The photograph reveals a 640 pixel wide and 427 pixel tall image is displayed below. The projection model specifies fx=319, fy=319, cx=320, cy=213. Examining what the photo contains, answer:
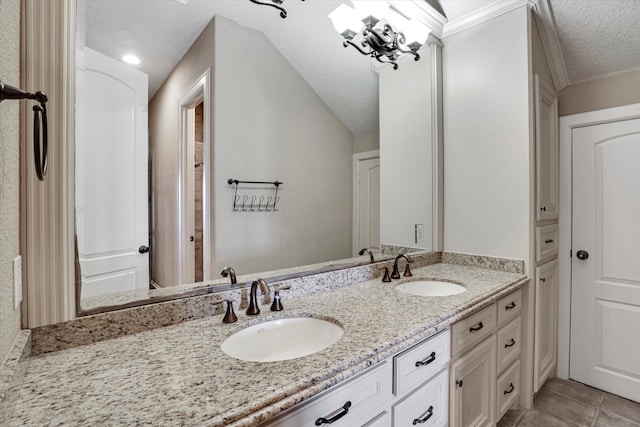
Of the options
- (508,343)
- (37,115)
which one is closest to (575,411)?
(508,343)

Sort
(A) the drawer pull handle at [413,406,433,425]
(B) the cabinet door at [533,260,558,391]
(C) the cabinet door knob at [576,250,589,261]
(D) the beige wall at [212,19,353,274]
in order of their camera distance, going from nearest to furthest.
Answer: (A) the drawer pull handle at [413,406,433,425], (D) the beige wall at [212,19,353,274], (B) the cabinet door at [533,260,558,391], (C) the cabinet door knob at [576,250,589,261]

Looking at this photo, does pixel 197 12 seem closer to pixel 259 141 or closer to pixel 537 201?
pixel 259 141

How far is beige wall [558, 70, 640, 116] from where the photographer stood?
207 centimetres

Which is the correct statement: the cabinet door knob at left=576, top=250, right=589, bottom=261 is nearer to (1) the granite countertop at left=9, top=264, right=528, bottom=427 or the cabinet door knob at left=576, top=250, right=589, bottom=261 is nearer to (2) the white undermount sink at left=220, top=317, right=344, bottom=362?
(1) the granite countertop at left=9, top=264, right=528, bottom=427

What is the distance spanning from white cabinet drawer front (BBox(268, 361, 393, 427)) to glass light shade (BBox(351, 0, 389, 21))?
5.70 ft

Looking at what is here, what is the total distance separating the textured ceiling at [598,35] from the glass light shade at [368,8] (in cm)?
106

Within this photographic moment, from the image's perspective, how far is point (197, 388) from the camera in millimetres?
728

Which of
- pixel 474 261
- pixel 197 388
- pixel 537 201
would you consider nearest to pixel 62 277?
pixel 197 388

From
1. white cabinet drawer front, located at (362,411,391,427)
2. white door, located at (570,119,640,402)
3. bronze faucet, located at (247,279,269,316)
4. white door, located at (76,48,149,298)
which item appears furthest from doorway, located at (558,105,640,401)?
white door, located at (76,48,149,298)

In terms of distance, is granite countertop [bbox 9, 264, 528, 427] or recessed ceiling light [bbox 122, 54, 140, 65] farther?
recessed ceiling light [bbox 122, 54, 140, 65]

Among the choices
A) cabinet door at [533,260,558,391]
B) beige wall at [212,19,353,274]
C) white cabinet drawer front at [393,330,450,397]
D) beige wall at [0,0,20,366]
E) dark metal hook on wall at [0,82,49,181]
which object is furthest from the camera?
cabinet door at [533,260,558,391]

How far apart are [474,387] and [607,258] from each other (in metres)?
1.48

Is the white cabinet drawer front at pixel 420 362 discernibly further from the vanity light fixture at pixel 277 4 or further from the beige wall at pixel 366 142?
the vanity light fixture at pixel 277 4

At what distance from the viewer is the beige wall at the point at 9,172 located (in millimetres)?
662
